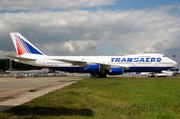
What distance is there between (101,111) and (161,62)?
89.6 feet

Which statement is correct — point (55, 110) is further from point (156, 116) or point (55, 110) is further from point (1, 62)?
point (1, 62)

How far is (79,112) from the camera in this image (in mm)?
5754

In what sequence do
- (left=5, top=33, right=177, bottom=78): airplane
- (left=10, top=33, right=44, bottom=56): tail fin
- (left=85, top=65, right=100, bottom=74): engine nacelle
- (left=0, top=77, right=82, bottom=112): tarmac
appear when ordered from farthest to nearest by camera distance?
(left=10, top=33, right=44, bottom=56): tail fin < (left=5, top=33, right=177, bottom=78): airplane < (left=85, top=65, right=100, bottom=74): engine nacelle < (left=0, top=77, right=82, bottom=112): tarmac

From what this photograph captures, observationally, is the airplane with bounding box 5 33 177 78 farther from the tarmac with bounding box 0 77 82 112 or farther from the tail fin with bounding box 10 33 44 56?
the tarmac with bounding box 0 77 82 112

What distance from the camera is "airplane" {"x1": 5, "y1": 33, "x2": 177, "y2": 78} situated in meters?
28.9

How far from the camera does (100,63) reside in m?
28.9

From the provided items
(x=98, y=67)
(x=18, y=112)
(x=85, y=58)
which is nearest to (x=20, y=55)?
(x=85, y=58)

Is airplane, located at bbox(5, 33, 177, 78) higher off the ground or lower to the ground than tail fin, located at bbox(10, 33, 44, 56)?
lower

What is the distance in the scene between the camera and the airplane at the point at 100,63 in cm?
2886

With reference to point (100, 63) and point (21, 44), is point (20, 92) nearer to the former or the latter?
point (100, 63)

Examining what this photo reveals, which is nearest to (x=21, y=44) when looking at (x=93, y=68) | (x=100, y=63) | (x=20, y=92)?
(x=93, y=68)

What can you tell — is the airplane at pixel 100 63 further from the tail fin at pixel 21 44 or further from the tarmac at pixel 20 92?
the tarmac at pixel 20 92

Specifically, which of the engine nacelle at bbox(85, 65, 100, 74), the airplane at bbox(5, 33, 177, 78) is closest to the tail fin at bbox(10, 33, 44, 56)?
the airplane at bbox(5, 33, 177, 78)

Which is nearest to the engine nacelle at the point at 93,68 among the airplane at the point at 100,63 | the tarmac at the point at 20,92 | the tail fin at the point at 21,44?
the airplane at the point at 100,63
